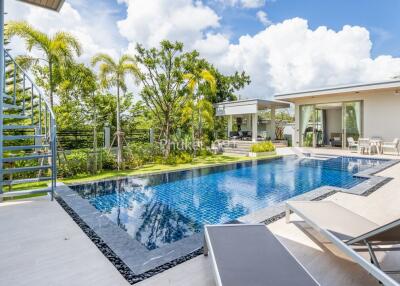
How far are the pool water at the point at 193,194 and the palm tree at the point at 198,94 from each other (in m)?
4.51

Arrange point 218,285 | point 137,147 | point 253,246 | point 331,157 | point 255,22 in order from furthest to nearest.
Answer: point 255,22
point 331,157
point 137,147
point 253,246
point 218,285

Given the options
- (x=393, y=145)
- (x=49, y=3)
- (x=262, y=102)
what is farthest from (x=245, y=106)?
(x=49, y=3)

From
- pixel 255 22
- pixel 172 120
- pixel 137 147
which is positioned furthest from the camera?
pixel 255 22

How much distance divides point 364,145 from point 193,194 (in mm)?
11922

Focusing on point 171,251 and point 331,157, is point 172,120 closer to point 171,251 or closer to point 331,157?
point 331,157

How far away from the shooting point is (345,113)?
15.2m

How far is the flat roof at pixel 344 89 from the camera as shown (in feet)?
40.9

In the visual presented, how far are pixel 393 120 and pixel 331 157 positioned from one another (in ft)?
13.6

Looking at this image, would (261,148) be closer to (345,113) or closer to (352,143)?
(352,143)

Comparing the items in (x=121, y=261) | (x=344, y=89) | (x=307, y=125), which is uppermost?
(x=344, y=89)

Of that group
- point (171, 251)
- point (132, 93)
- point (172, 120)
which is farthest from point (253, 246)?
point (132, 93)

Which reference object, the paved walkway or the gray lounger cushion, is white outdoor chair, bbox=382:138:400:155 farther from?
the paved walkway

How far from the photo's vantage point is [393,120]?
44.4 ft

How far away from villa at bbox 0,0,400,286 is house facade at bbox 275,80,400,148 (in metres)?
4.12
